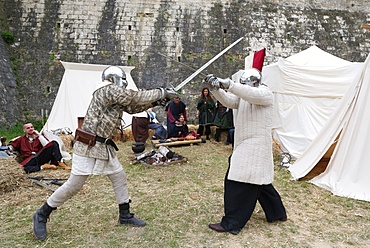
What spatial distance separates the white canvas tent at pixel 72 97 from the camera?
27.3 feet

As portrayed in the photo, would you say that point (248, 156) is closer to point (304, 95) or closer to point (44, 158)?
point (44, 158)

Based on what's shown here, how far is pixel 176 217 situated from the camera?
3.02 m

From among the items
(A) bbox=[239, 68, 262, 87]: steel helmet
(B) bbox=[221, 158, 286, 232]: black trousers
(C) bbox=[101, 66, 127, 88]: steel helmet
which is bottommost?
(B) bbox=[221, 158, 286, 232]: black trousers

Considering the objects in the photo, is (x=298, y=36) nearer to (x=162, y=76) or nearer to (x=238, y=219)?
(x=162, y=76)

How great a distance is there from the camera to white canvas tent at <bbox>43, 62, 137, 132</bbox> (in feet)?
27.3

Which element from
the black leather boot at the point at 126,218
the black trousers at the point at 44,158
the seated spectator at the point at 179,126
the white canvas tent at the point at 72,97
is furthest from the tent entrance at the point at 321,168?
the white canvas tent at the point at 72,97

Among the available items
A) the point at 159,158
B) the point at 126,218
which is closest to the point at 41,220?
the point at 126,218

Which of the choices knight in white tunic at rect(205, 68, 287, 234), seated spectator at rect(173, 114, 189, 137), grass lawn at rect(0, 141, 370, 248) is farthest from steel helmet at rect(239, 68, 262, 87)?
seated spectator at rect(173, 114, 189, 137)

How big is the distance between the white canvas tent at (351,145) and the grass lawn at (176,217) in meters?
0.22

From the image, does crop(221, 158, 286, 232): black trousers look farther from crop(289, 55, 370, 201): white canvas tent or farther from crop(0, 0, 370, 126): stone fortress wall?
crop(0, 0, 370, 126): stone fortress wall

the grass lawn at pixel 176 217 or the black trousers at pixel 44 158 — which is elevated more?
the grass lawn at pixel 176 217

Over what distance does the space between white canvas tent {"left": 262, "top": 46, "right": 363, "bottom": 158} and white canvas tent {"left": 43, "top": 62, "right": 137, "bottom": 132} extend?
4307 millimetres

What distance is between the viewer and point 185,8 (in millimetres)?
12211

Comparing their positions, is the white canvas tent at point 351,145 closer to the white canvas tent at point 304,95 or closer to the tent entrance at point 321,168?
the tent entrance at point 321,168
